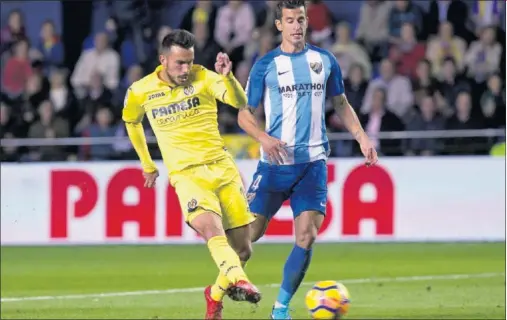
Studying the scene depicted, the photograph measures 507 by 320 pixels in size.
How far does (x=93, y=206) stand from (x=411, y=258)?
418 centimetres

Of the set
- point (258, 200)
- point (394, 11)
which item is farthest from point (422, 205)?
point (258, 200)

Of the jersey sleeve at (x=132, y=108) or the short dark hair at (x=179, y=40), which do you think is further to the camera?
the jersey sleeve at (x=132, y=108)

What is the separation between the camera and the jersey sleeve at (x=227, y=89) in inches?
386

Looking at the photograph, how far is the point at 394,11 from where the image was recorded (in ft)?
65.5

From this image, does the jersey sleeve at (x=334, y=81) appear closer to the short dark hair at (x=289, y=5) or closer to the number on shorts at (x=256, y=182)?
the short dark hair at (x=289, y=5)

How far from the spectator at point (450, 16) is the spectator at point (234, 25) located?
2615 millimetres

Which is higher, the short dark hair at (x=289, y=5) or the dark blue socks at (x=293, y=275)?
the short dark hair at (x=289, y=5)

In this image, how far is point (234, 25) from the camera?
790 inches

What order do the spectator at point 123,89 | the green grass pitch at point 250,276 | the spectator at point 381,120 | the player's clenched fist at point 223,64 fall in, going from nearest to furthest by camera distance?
the player's clenched fist at point 223,64
the green grass pitch at point 250,276
the spectator at point 381,120
the spectator at point 123,89

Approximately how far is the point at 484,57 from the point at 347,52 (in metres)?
1.93

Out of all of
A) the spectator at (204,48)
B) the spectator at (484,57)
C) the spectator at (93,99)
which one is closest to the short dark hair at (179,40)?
the spectator at (204,48)

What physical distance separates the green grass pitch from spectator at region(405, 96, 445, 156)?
1499mm

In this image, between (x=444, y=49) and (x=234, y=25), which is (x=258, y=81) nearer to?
(x=444, y=49)

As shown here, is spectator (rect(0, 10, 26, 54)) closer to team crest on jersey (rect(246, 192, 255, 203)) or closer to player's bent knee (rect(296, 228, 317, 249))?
team crest on jersey (rect(246, 192, 255, 203))
